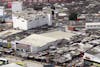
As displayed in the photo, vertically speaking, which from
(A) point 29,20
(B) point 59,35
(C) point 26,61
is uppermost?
(A) point 29,20

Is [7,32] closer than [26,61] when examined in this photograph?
No

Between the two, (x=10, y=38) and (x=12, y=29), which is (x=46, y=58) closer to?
(x=10, y=38)

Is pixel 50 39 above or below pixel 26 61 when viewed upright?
above

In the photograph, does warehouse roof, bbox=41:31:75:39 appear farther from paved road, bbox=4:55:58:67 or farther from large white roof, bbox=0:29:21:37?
paved road, bbox=4:55:58:67

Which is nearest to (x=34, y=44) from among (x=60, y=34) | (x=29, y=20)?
(x=60, y=34)

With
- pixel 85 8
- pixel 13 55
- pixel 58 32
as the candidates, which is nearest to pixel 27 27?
pixel 58 32

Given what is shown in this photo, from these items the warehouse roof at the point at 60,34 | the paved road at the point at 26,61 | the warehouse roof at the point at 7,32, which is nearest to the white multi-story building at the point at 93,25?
the warehouse roof at the point at 60,34

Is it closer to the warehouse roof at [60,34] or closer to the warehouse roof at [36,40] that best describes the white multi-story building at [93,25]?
the warehouse roof at [60,34]

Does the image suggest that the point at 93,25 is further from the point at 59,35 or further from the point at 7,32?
the point at 7,32
